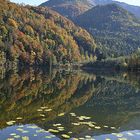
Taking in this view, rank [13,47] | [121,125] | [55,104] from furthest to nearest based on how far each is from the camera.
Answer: [13,47]
[55,104]
[121,125]

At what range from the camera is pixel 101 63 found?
7613 inches

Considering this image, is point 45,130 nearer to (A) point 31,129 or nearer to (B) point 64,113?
(A) point 31,129

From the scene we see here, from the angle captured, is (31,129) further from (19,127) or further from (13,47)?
(13,47)

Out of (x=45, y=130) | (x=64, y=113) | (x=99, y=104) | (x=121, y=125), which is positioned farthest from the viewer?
(x=99, y=104)

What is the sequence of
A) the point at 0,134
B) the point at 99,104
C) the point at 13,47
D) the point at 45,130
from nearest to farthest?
the point at 0,134 < the point at 45,130 < the point at 99,104 < the point at 13,47

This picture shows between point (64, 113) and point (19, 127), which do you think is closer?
point (19, 127)

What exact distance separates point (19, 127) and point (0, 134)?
250 centimetres

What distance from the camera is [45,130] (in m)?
26.9

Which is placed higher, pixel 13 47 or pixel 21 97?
pixel 13 47

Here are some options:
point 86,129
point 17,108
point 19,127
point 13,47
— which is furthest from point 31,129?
point 13,47

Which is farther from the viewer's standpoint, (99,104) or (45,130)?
(99,104)

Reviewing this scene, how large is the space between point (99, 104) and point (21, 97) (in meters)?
10.4

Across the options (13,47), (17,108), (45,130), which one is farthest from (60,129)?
(13,47)

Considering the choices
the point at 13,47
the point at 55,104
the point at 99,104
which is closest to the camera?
the point at 55,104
